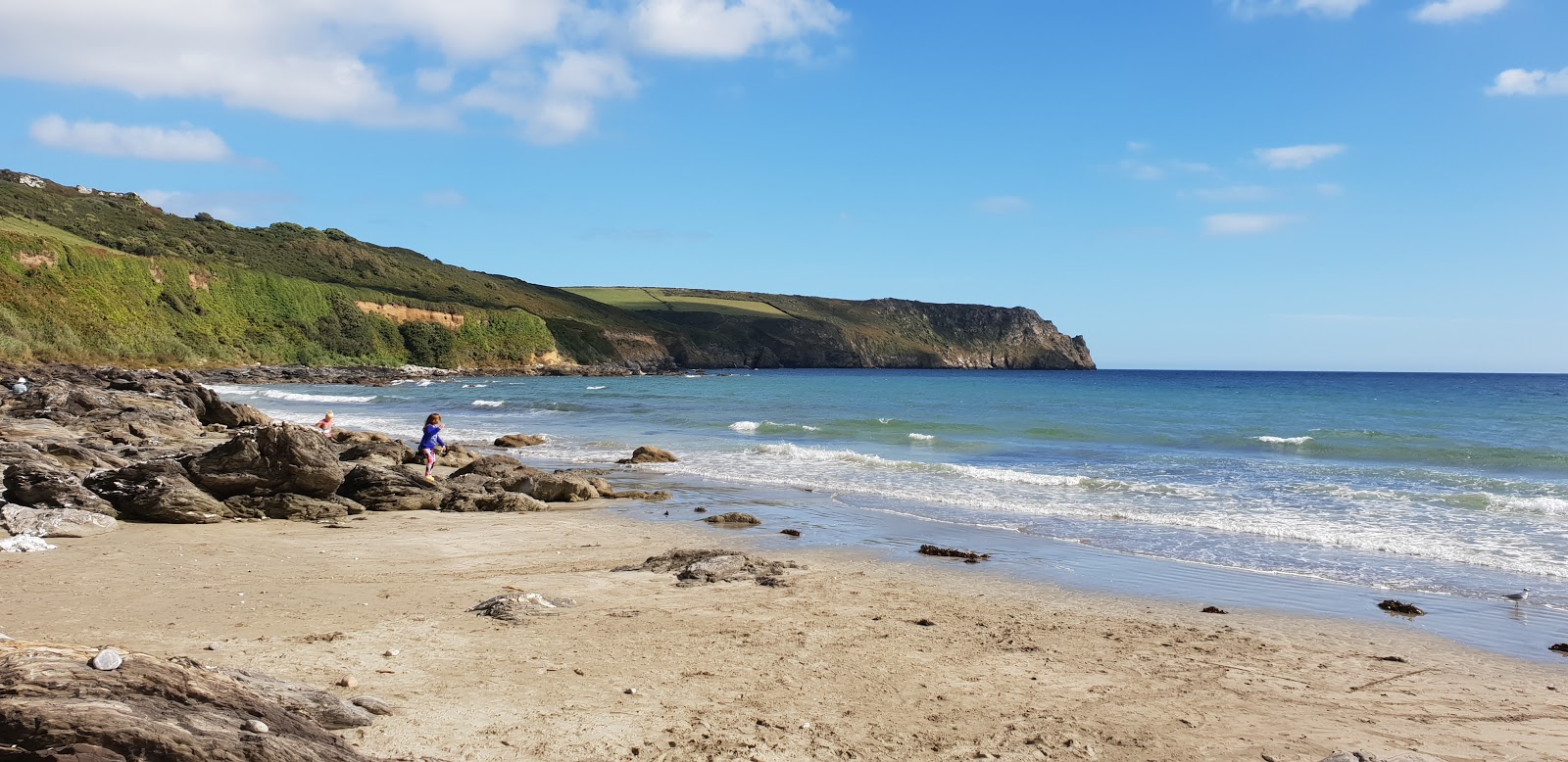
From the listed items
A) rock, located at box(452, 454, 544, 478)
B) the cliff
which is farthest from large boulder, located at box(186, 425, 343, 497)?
the cliff

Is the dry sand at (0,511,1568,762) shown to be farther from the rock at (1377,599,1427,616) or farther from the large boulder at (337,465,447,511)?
the large boulder at (337,465,447,511)

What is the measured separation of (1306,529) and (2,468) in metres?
18.7

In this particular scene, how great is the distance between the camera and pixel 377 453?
20516 millimetres

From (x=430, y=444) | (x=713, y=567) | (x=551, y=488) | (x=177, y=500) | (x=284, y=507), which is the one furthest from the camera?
(x=430, y=444)

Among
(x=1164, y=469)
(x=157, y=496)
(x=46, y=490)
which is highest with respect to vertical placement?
(x=46, y=490)

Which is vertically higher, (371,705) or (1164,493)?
(371,705)

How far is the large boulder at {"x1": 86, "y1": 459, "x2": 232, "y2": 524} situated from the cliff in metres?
46.0

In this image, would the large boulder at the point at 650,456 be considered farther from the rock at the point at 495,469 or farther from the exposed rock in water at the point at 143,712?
the exposed rock in water at the point at 143,712

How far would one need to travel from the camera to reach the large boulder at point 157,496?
40.1 feet

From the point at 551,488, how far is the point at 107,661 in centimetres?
1257

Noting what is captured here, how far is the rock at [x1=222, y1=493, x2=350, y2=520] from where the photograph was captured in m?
13.0

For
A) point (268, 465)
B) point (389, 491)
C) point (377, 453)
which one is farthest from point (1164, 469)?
point (268, 465)

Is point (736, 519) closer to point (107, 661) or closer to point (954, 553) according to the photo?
point (954, 553)

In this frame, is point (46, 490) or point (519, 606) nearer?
point (519, 606)
